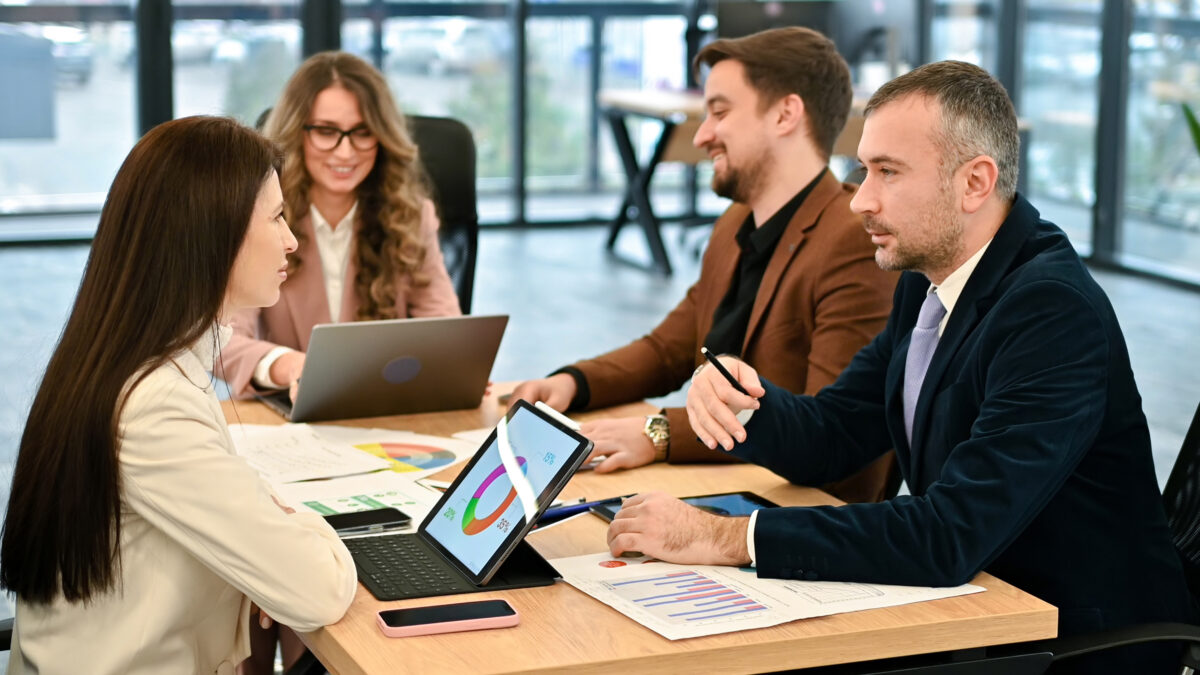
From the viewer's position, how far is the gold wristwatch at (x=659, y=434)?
7.39 ft

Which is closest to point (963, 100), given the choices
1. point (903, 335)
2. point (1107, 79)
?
point (903, 335)

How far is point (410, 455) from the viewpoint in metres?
2.29

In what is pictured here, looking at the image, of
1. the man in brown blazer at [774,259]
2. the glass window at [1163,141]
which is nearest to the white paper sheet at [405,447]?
the man in brown blazer at [774,259]

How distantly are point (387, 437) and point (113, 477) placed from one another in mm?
863

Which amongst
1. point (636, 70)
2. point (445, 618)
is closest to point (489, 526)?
point (445, 618)

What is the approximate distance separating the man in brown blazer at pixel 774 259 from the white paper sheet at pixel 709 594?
0.64 meters

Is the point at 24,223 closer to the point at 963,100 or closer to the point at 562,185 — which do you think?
the point at 562,185

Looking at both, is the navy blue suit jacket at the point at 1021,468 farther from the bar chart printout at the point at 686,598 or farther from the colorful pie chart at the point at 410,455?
the colorful pie chart at the point at 410,455

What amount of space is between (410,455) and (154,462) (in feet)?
2.51

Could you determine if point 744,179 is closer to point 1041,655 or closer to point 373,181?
point 373,181

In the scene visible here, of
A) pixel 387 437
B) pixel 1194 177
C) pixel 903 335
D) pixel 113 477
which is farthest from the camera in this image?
pixel 1194 177

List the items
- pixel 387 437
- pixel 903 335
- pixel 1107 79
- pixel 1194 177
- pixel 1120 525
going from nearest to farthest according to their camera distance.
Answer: pixel 1120 525 < pixel 903 335 < pixel 387 437 < pixel 1194 177 < pixel 1107 79

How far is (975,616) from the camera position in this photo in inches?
64.1

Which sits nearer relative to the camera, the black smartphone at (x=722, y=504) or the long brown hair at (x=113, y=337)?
the long brown hair at (x=113, y=337)
